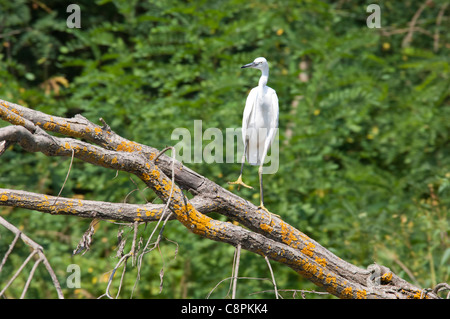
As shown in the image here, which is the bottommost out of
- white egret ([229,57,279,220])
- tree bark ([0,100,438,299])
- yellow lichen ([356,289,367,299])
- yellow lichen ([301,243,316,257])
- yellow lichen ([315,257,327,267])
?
yellow lichen ([356,289,367,299])

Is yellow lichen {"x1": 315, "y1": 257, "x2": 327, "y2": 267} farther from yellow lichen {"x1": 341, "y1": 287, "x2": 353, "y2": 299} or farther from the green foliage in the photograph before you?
the green foliage

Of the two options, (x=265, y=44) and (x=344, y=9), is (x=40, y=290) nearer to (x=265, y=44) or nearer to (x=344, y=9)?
(x=265, y=44)

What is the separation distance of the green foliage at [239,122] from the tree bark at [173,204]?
2298 mm

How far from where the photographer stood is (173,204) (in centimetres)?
228

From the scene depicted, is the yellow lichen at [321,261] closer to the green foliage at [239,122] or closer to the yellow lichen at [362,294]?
the yellow lichen at [362,294]

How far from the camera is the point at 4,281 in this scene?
5383 millimetres

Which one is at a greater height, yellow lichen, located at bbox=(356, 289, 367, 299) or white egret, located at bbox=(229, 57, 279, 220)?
white egret, located at bbox=(229, 57, 279, 220)

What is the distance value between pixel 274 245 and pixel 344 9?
19.8 feet

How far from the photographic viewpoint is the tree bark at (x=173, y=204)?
6.86 ft

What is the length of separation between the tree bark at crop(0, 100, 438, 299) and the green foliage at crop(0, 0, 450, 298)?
2298 millimetres

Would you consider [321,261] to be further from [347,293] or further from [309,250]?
[347,293]

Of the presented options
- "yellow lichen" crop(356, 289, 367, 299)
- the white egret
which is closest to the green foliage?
the white egret

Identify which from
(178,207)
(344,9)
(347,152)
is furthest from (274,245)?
(344,9)

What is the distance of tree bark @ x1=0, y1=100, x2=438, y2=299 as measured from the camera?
2.09 meters
